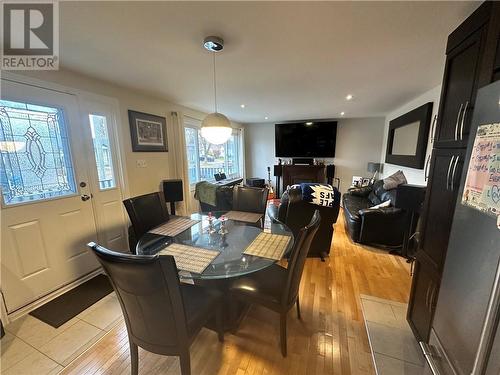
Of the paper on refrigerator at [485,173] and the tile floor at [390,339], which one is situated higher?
the paper on refrigerator at [485,173]

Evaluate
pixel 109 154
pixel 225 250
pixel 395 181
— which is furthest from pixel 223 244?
pixel 395 181

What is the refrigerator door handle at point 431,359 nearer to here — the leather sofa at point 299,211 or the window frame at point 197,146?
the leather sofa at point 299,211

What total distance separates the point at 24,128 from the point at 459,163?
3.34m

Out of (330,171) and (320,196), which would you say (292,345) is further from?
(330,171)

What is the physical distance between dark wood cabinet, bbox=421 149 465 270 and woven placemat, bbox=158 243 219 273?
4.78ft

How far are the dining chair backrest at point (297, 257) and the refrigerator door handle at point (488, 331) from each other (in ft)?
2.45

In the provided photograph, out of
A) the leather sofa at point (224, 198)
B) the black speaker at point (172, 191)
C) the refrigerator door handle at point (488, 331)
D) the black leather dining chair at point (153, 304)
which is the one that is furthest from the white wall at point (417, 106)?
the black speaker at point (172, 191)

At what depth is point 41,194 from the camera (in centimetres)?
198

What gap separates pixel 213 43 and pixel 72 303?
2.71m

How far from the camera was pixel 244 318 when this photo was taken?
1.79 meters

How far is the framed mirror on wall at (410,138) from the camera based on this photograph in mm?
3020

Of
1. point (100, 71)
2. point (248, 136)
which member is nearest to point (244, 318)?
point (100, 71)

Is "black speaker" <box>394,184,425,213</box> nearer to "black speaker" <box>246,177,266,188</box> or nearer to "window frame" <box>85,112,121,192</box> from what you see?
"window frame" <box>85,112,121,192</box>

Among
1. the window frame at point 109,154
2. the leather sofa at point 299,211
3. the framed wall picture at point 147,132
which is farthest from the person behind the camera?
the framed wall picture at point 147,132
